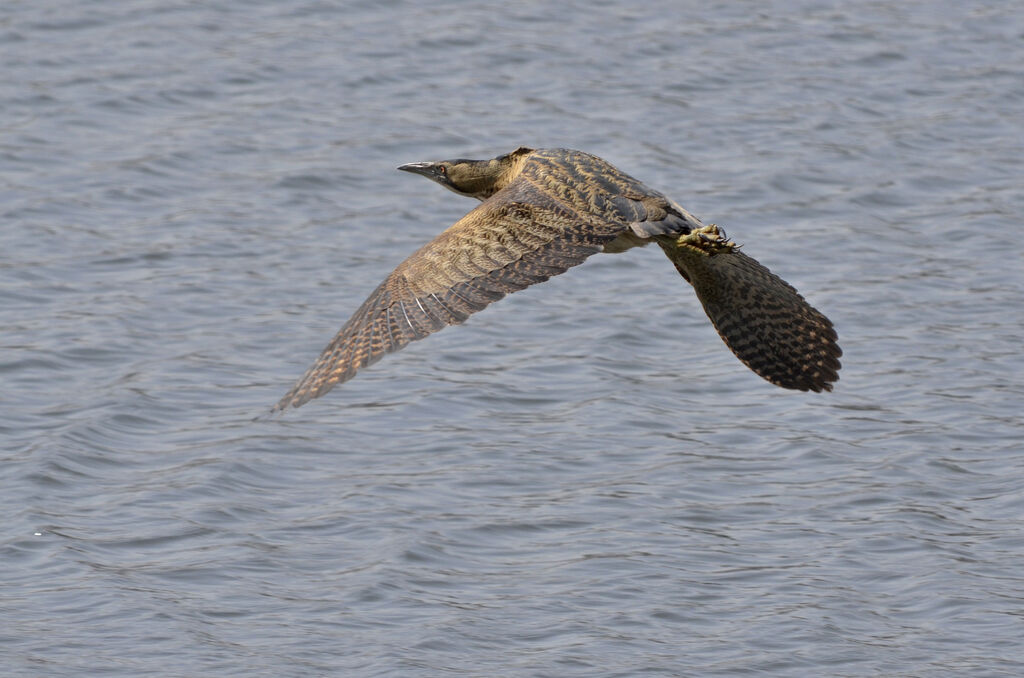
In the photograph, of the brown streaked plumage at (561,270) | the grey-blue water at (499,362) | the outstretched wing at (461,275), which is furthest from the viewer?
the grey-blue water at (499,362)

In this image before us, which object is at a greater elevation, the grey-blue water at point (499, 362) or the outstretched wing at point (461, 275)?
the outstretched wing at point (461, 275)

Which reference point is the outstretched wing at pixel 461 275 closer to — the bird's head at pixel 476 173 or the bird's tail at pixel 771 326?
the bird's tail at pixel 771 326

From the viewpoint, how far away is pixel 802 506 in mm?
11000

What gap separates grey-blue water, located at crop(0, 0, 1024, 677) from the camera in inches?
381

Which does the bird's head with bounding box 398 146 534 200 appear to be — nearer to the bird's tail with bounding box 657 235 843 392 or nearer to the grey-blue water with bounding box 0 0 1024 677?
the bird's tail with bounding box 657 235 843 392

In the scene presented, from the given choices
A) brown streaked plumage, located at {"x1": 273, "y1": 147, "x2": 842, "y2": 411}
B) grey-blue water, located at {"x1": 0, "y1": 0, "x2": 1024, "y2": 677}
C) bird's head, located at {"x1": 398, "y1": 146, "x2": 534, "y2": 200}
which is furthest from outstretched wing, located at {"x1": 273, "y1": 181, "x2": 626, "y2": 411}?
grey-blue water, located at {"x1": 0, "y1": 0, "x2": 1024, "y2": 677}

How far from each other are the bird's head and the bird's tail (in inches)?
39.7

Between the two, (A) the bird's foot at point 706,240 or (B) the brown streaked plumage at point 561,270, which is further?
(A) the bird's foot at point 706,240

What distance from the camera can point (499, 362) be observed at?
12.9 metres

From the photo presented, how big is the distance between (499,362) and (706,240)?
4.99 metres

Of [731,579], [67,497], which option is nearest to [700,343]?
[731,579]

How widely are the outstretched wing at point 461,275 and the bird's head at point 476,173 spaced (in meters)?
1.32

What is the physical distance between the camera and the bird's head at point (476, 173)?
974 centimetres

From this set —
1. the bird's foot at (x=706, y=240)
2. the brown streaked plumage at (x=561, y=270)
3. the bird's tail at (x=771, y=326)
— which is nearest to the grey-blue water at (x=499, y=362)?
the bird's tail at (x=771, y=326)
